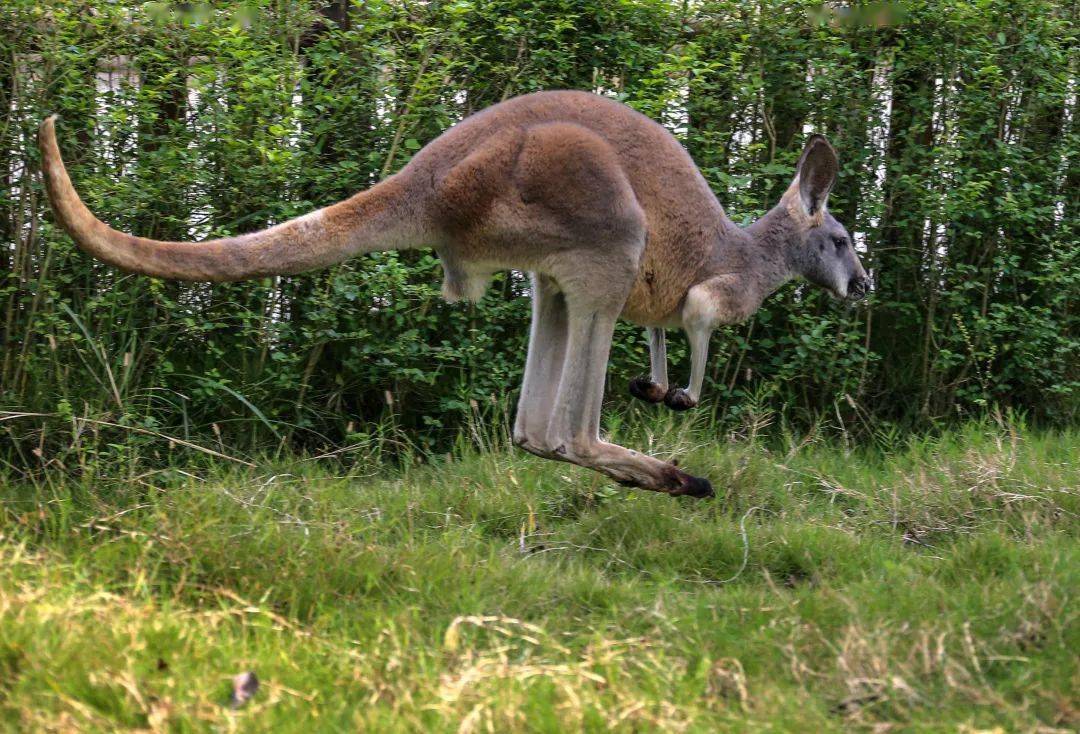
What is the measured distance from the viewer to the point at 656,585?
481 cm

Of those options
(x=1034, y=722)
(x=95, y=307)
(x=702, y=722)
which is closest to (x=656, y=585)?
(x=702, y=722)

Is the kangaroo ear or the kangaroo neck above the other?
the kangaroo ear

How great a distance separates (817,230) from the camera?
18.3 ft

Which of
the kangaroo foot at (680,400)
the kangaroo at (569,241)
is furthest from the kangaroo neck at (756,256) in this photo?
the kangaroo foot at (680,400)

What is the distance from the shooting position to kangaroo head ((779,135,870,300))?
546 cm

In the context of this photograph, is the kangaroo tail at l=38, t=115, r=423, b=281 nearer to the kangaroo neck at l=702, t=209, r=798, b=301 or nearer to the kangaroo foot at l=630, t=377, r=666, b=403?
the kangaroo foot at l=630, t=377, r=666, b=403

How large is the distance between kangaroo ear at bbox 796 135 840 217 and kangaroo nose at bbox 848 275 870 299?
0.37m

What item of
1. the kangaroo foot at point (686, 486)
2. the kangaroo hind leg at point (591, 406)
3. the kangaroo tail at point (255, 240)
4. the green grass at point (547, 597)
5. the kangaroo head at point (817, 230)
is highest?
the kangaroo head at point (817, 230)

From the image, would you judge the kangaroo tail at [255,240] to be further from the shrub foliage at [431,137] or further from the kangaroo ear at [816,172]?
the kangaroo ear at [816,172]

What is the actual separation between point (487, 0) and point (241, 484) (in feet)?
8.95

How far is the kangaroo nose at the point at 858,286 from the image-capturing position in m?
5.75

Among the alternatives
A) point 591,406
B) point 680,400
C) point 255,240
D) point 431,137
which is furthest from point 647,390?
point 431,137

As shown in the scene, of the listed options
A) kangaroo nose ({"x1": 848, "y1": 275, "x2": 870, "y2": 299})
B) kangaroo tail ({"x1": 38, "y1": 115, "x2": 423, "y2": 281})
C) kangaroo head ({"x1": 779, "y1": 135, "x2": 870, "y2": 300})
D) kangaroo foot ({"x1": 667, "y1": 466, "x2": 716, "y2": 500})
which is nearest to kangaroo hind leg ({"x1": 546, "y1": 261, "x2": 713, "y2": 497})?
kangaroo foot ({"x1": 667, "y1": 466, "x2": 716, "y2": 500})

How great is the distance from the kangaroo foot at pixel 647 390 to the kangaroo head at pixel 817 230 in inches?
34.1
